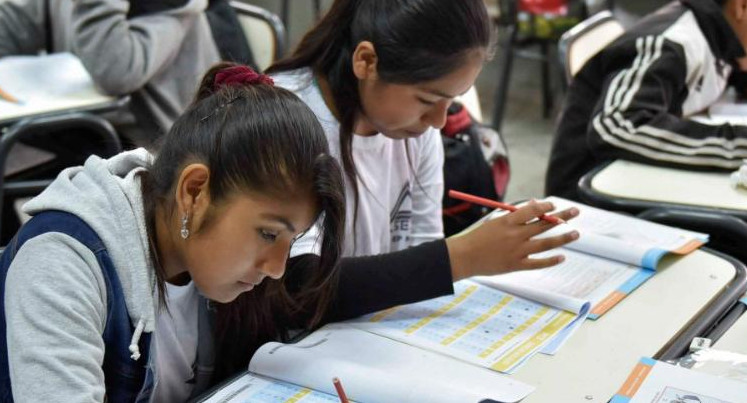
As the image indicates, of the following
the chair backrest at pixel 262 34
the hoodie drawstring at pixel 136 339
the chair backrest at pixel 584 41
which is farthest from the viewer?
the chair backrest at pixel 262 34

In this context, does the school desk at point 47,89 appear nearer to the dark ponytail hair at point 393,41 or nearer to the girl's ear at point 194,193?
the dark ponytail hair at point 393,41

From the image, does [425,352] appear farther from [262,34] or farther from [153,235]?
[262,34]

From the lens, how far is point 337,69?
159 cm

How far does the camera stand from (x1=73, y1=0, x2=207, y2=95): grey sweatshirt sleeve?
237 centimetres

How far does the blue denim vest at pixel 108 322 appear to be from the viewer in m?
1.02

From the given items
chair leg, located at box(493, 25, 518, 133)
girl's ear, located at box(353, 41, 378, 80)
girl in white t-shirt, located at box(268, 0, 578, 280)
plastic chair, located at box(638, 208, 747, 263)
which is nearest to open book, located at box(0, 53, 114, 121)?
girl in white t-shirt, located at box(268, 0, 578, 280)

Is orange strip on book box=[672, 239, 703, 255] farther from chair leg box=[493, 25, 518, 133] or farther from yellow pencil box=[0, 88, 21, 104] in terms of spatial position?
chair leg box=[493, 25, 518, 133]

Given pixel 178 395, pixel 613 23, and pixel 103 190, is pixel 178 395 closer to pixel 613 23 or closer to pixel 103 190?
pixel 103 190

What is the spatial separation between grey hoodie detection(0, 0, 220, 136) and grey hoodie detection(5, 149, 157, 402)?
4.33 feet

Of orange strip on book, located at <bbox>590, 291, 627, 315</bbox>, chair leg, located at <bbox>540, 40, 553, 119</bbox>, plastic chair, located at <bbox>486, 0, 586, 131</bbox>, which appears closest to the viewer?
orange strip on book, located at <bbox>590, 291, 627, 315</bbox>

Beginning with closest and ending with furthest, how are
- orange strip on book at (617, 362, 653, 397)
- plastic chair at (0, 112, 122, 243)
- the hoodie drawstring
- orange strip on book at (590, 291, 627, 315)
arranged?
the hoodie drawstring → orange strip on book at (617, 362, 653, 397) → orange strip on book at (590, 291, 627, 315) → plastic chair at (0, 112, 122, 243)

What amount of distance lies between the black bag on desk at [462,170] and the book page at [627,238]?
18.4 inches

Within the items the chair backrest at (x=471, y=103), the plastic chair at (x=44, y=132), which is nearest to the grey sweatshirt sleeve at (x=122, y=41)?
the plastic chair at (x=44, y=132)

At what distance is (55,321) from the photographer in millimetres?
950
